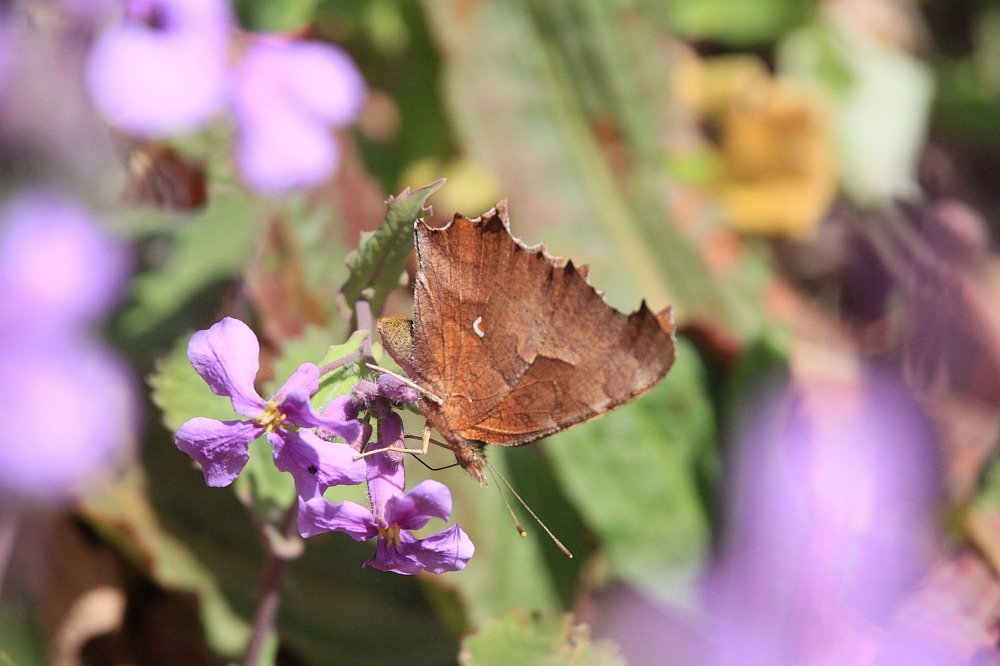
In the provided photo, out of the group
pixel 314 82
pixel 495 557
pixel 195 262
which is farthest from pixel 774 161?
pixel 195 262

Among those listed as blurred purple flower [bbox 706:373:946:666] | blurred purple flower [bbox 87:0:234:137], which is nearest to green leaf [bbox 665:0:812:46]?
blurred purple flower [bbox 706:373:946:666]

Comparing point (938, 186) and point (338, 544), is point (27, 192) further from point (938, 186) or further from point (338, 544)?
point (938, 186)

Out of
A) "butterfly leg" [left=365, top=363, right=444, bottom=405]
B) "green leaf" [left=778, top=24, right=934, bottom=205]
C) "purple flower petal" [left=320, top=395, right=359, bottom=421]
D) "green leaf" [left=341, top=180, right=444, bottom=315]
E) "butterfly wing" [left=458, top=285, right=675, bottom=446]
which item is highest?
"green leaf" [left=778, top=24, right=934, bottom=205]

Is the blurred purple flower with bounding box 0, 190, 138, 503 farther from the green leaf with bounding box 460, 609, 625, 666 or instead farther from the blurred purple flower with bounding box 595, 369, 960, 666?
the blurred purple flower with bounding box 595, 369, 960, 666

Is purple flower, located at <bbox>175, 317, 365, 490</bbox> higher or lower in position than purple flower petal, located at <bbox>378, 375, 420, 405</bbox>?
lower

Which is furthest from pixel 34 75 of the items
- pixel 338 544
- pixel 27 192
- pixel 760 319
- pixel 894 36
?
pixel 894 36

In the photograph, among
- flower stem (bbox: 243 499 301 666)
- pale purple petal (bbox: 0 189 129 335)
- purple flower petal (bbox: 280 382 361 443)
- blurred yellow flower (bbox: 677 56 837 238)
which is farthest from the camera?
blurred yellow flower (bbox: 677 56 837 238)
